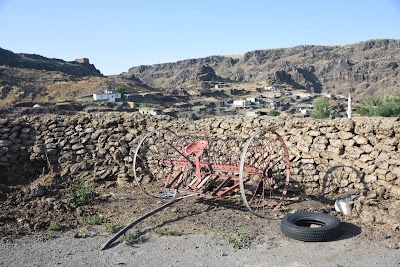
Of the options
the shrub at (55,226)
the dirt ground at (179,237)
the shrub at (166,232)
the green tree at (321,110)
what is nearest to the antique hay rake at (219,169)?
the dirt ground at (179,237)

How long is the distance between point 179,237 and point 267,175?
2196 mm

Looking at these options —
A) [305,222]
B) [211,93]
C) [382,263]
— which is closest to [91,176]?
[305,222]

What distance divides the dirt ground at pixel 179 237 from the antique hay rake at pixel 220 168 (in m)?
0.39

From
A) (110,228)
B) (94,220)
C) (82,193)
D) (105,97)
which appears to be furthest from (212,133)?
(105,97)

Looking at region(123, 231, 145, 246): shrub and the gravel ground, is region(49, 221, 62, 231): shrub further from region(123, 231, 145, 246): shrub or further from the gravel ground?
region(123, 231, 145, 246): shrub

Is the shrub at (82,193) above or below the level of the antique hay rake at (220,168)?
below

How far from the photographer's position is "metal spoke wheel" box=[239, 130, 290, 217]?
796cm

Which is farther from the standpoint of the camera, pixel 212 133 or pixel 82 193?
pixel 212 133

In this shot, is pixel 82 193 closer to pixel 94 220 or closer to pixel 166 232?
pixel 94 220

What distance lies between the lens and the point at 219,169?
8.19 metres

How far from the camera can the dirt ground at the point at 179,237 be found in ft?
19.1

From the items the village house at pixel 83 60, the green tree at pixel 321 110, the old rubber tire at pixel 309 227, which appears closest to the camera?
the old rubber tire at pixel 309 227

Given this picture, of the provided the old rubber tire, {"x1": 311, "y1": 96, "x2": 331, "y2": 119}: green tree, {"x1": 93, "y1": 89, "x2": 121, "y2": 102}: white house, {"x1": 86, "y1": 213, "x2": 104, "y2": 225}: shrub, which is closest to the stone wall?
the old rubber tire

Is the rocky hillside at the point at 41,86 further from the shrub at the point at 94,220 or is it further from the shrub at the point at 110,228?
the shrub at the point at 110,228
